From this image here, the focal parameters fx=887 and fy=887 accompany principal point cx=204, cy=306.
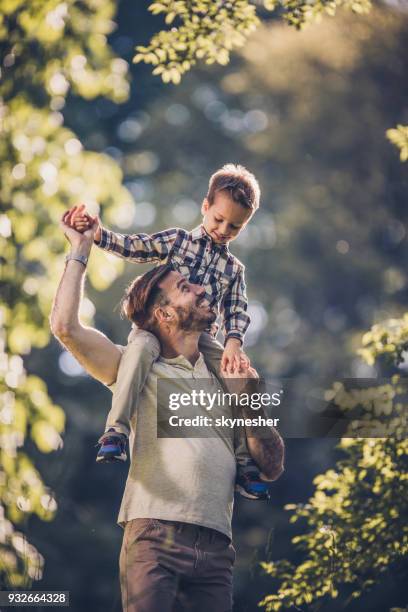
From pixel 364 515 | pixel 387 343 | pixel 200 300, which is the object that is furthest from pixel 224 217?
pixel 364 515

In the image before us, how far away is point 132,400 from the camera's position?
3.27 m

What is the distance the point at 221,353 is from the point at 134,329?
379 millimetres

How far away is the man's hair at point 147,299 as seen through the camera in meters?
3.68

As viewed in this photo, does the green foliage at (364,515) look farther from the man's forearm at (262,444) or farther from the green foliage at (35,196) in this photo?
the green foliage at (35,196)

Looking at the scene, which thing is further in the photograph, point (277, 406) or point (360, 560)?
point (360, 560)

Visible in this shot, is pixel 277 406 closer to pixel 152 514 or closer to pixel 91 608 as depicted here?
pixel 152 514

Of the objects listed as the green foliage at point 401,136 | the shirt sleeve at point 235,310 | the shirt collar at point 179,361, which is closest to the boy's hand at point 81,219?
the shirt collar at point 179,361

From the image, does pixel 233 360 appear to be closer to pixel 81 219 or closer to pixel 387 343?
pixel 81 219

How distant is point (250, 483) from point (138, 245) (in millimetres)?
1067

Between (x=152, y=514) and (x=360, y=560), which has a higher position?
(x=360, y=560)

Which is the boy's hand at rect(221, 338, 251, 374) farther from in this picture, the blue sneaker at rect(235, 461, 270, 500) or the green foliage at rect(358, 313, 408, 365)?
the green foliage at rect(358, 313, 408, 365)

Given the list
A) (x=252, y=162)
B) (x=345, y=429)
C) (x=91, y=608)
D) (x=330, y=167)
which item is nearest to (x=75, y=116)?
(x=252, y=162)

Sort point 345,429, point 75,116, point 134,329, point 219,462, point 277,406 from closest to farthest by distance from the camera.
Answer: point 219,462
point 134,329
point 277,406
point 345,429
point 75,116

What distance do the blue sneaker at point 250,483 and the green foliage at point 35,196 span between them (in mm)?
736
